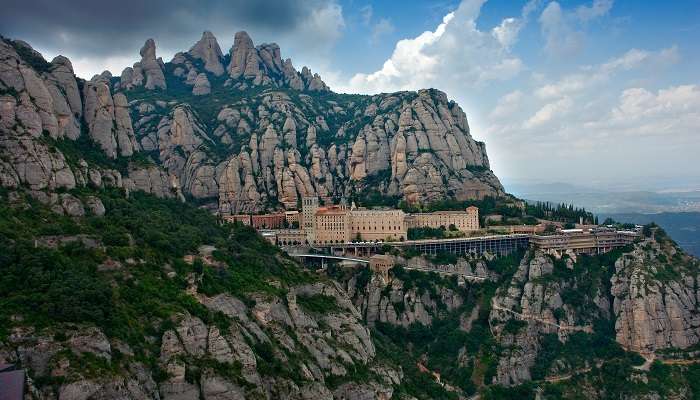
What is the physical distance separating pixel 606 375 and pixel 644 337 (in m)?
12.7

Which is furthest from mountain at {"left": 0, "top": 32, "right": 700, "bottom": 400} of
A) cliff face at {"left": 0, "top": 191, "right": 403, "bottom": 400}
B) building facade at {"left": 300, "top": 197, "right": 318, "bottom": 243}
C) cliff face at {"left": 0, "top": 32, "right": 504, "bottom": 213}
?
building facade at {"left": 300, "top": 197, "right": 318, "bottom": 243}

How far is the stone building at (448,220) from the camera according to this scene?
461ft

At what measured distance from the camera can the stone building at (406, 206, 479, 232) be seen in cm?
14050

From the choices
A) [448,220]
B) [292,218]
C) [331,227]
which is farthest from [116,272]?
[448,220]

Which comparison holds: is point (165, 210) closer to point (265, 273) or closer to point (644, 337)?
point (265, 273)

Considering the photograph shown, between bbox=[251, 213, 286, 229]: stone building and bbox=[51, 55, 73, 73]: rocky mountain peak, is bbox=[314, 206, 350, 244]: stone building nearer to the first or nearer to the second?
bbox=[251, 213, 286, 229]: stone building

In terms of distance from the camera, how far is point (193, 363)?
60.2 metres

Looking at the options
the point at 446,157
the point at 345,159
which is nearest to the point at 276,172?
the point at 345,159

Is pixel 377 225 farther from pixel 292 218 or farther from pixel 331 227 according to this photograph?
pixel 292 218

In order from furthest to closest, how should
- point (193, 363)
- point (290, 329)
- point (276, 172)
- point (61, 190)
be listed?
point (276, 172)
point (61, 190)
point (290, 329)
point (193, 363)

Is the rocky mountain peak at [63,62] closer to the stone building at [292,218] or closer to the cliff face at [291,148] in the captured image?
the cliff face at [291,148]

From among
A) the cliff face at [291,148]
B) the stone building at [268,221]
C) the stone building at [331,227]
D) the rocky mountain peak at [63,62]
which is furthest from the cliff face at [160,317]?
the stone building at [268,221]

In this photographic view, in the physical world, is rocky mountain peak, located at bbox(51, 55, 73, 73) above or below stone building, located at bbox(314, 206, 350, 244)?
above

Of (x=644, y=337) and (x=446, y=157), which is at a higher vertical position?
(x=446, y=157)
